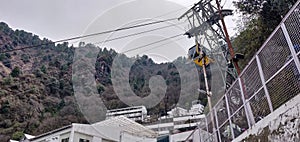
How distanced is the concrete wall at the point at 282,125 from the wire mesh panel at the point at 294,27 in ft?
2.07

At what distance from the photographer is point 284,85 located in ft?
11.3

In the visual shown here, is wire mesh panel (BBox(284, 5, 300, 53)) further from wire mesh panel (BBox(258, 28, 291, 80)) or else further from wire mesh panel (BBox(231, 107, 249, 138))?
wire mesh panel (BBox(231, 107, 249, 138))

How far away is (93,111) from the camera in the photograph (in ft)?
86.0

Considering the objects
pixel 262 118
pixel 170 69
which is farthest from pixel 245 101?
pixel 170 69

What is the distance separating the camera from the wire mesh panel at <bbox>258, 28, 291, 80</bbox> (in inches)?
134

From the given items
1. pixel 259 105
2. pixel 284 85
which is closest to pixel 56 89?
pixel 259 105

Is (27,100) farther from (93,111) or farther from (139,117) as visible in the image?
(93,111)

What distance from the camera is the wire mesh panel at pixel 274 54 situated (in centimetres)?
341

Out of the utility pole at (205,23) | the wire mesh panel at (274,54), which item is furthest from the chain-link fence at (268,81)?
the utility pole at (205,23)

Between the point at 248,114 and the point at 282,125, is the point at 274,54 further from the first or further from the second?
the point at 248,114

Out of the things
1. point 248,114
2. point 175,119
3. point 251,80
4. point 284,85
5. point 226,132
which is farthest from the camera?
point 175,119

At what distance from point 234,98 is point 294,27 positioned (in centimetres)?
226

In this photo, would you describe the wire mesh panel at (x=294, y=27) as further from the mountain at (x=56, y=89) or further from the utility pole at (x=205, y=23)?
the mountain at (x=56, y=89)

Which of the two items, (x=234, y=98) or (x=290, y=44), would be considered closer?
(x=290, y=44)
